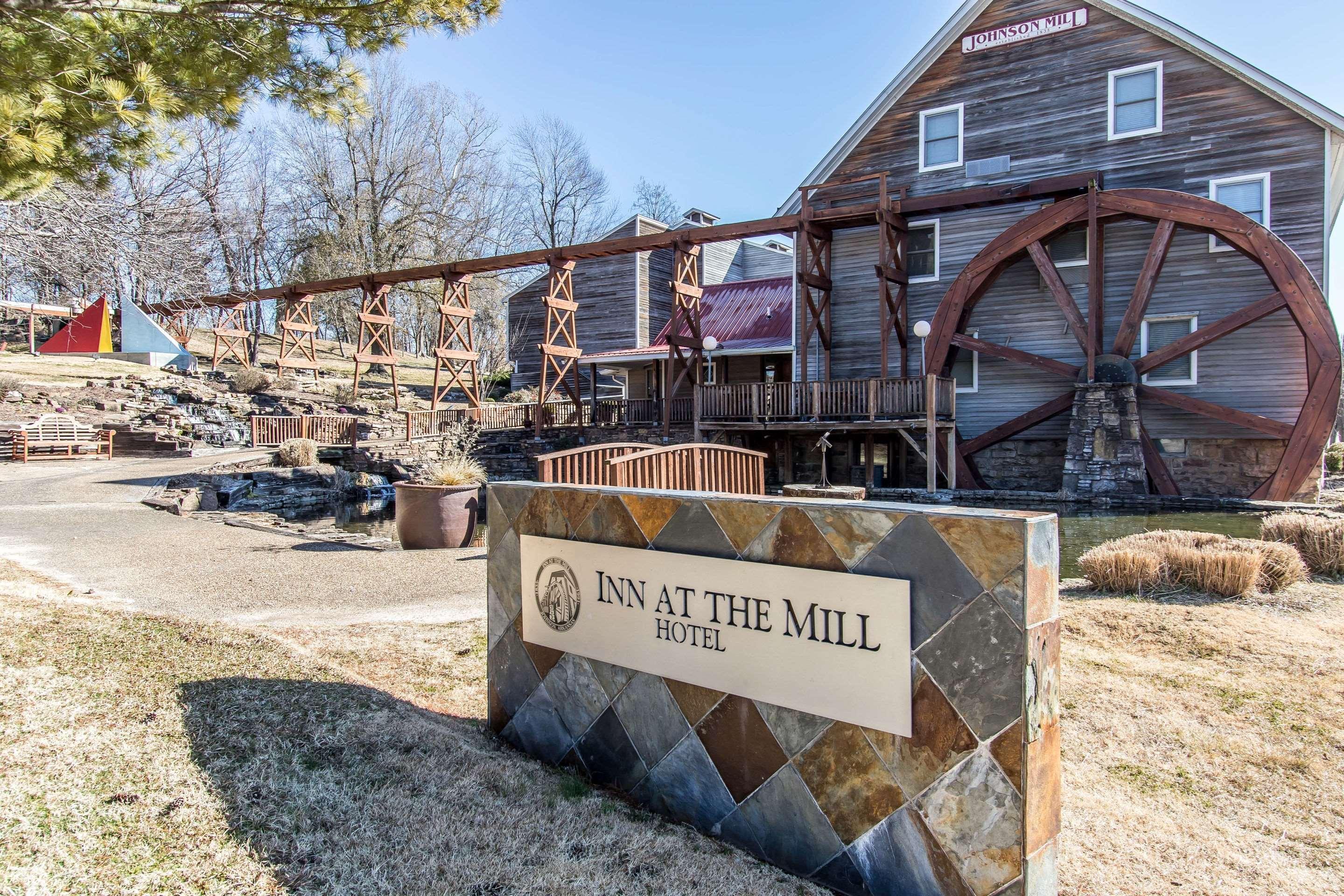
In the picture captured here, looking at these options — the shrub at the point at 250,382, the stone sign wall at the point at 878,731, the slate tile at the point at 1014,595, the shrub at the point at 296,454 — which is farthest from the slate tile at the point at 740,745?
the shrub at the point at 250,382

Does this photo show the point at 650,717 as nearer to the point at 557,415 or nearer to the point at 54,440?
the point at 557,415

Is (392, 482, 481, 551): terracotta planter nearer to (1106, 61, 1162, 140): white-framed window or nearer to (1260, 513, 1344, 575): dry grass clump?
(1260, 513, 1344, 575): dry grass clump

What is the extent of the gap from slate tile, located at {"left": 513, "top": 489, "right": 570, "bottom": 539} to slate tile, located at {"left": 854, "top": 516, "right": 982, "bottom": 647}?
5.21ft

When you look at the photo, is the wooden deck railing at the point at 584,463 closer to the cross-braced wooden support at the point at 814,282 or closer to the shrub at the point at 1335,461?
the cross-braced wooden support at the point at 814,282

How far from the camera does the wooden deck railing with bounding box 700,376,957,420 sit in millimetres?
17641

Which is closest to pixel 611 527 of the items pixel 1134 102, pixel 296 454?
pixel 1134 102

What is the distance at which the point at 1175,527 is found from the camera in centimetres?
1241

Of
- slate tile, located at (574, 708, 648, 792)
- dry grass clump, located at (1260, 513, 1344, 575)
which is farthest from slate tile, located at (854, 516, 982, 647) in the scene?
dry grass clump, located at (1260, 513, 1344, 575)

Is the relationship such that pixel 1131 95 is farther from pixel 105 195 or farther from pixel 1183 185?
pixel 105 195

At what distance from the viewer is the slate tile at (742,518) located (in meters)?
2.96

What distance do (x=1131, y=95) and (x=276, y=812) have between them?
20062 millimetres

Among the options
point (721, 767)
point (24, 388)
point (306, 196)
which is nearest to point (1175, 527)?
point (721, 767)

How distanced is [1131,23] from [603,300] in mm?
19826

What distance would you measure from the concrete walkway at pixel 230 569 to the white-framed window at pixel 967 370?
13115 millimetres
